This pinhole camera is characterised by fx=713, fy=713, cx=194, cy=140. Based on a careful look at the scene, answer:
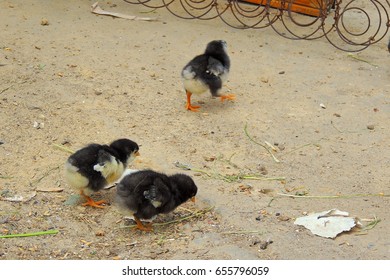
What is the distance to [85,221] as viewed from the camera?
4.72 metres

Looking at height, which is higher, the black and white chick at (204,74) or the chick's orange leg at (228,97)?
the black and white chick at (204,74)

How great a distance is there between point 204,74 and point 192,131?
0.59 m

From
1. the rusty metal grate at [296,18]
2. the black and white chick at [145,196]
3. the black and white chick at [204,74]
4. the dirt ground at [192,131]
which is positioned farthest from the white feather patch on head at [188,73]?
the rusty metal grate at [296,18]

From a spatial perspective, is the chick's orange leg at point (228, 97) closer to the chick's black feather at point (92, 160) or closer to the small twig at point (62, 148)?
the small twig at point (62, 148)

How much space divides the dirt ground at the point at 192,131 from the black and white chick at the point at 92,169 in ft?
0.58

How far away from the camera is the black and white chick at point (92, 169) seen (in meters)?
4.75

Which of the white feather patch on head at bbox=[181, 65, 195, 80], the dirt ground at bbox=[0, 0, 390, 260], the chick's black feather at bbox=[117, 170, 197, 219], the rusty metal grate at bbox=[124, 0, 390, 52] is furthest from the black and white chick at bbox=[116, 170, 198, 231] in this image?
the rusty metal grate at bbox=[124, 0, 390, 52]

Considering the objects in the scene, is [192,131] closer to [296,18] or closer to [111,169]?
[111,169]

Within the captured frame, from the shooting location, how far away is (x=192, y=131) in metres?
5.98

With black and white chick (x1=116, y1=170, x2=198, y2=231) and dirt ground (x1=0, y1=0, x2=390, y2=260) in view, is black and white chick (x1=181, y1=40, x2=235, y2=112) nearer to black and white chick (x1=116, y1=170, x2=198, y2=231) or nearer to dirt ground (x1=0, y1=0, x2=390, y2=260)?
dirt ground (x1=0, y1=0, x2=390, y2=260)

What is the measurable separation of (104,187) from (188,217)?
65 centimetres

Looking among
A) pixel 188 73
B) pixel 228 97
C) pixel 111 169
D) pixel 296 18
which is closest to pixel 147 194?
pixel 111 169

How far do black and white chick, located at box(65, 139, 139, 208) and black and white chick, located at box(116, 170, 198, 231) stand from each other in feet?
Result: 0.76

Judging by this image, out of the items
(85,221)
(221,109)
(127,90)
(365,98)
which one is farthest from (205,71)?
(85,221)
